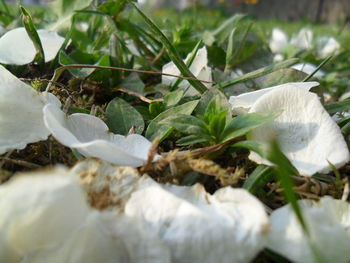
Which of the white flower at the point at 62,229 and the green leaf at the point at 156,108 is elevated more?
the white flower at the point at 62,229

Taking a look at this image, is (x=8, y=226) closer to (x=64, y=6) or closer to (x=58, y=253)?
(x=58, y=253)

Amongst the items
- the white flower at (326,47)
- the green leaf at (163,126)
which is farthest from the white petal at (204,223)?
the white flower at (326,47)

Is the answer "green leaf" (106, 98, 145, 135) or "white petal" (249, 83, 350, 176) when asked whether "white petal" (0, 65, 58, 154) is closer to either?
"green leaf" (106, 98, 145, 135)

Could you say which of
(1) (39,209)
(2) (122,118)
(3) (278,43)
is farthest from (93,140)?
(3) (278,43)

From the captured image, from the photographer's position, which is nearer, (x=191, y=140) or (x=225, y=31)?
(x=191, y=140)

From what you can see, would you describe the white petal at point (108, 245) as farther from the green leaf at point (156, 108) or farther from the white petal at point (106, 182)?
the green leaf at point (156, 108)

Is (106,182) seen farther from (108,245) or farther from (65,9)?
(65,9)
